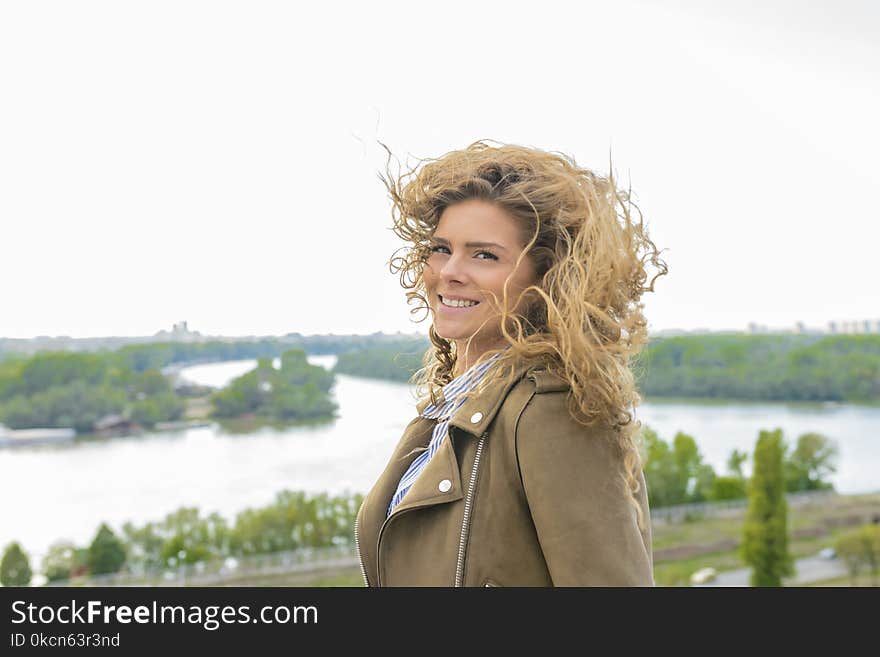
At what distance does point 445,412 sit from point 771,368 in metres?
15.3

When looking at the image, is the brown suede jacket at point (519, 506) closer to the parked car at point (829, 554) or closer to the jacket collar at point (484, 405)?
the jacket collar at point (484, 405)

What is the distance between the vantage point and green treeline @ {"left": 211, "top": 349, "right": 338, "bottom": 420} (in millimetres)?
11250

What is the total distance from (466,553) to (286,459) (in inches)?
521

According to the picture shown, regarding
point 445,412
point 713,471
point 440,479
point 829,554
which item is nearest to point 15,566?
point 713,471

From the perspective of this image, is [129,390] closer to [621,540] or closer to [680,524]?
[680,524]

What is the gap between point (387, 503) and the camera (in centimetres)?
105

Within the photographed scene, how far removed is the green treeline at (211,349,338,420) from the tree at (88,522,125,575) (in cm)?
314

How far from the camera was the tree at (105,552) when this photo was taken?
1327 cm

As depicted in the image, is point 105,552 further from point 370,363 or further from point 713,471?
A: point 713,471

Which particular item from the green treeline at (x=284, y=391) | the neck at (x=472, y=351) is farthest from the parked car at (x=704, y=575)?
the neck at (x=472, y=351)

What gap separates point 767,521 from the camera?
39.9ft

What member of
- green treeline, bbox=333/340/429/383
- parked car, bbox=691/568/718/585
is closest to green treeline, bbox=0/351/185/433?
green treeline, bbox=333/340/429/383

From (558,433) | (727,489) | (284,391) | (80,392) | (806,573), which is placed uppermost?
(558,433)

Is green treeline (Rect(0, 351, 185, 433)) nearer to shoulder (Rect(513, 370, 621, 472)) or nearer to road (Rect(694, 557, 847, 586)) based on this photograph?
road (Rect(694, 557, 847, 586))
